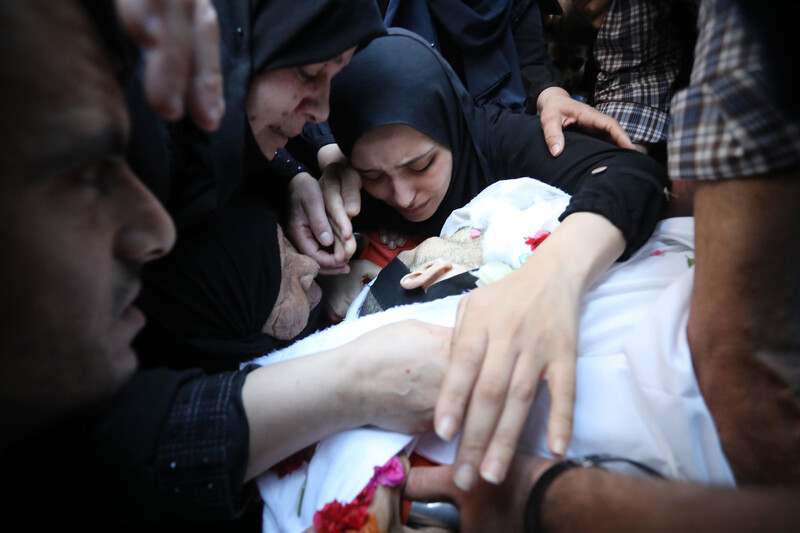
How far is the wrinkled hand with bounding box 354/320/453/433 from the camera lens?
783 mm

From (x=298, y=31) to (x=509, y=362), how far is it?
779 millimetres

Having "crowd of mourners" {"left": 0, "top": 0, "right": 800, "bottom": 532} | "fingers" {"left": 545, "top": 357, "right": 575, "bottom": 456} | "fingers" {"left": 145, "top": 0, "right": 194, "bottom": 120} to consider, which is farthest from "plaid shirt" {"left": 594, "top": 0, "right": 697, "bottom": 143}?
"fingers" {"left": 145, "top": 0, "right": 194, "bottom": 120}

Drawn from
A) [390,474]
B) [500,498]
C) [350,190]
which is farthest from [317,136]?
[500,498]

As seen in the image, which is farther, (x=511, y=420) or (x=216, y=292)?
(x=216, y=292)

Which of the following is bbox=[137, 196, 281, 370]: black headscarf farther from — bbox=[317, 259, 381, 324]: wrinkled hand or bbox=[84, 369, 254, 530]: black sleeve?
bbox=[317, 259, 381, 324]: wrinkled hand

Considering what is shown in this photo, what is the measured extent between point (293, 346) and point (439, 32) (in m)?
1.86

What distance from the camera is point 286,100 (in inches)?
39.2

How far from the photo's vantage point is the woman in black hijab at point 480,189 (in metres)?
0.67

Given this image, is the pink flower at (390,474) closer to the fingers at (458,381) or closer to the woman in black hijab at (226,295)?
the fingers at (458,381)

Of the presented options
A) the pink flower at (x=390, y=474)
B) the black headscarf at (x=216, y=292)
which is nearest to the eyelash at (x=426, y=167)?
the black headscarf at (x=216, y=292)

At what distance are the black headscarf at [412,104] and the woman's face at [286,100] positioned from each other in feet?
0.95

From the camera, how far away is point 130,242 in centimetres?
50

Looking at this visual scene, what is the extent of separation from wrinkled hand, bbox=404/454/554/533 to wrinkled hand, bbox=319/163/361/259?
707 mm

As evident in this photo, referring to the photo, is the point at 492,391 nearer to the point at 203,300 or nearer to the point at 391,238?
the point at 203,300
